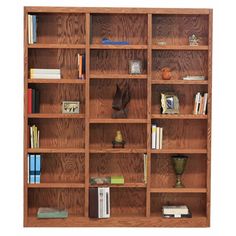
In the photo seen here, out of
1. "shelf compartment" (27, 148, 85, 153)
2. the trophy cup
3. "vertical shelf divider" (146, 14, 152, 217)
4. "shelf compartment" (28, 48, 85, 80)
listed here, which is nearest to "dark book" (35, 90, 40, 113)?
"shelf compartment" (28, 48, 85, 80)

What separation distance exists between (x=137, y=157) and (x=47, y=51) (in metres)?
1.60

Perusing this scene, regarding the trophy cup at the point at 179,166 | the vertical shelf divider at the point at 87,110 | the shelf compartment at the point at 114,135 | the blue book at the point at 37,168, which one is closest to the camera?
the vertical shelf divider at the point at 87,110

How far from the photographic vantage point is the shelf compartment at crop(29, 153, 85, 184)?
684 centimetres

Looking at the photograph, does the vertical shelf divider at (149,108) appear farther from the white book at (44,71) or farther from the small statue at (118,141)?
the white book at (44,71)

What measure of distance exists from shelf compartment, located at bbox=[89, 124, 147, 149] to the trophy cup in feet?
1.28

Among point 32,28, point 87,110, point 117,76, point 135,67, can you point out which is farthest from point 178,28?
point 32,28

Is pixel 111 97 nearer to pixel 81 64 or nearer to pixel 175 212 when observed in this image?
pixel 81 64

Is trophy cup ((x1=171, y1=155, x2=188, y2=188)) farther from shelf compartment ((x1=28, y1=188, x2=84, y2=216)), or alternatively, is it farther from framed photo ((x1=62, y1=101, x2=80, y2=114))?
framed photo ((x1=62, y1=101, x2=80, y2=114))

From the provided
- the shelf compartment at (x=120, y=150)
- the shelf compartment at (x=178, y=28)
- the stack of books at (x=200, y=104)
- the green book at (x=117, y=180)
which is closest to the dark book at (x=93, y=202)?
the green book at (x=117, y=180)

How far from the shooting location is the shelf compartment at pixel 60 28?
22.1ft

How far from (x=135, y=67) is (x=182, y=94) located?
644 mm

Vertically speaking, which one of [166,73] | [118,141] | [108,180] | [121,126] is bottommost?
[108,180]

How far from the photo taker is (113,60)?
6793mm

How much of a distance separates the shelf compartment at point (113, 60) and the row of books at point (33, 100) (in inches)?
27.1
